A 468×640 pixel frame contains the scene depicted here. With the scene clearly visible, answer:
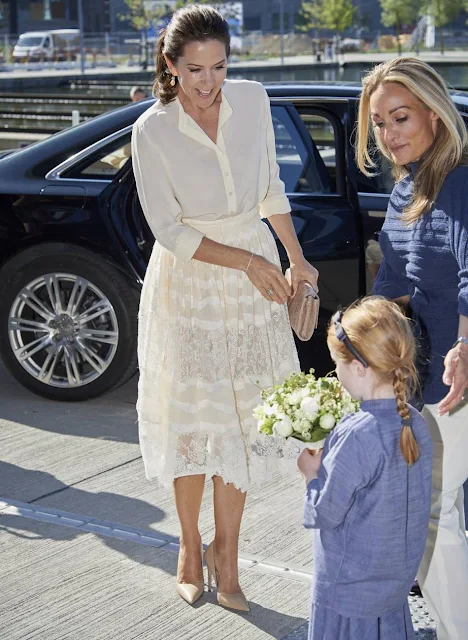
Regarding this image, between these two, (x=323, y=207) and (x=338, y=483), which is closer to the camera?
(x=338, y=483)

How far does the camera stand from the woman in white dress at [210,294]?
11.8 ft

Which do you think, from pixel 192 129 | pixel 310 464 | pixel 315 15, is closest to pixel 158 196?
pixel 192 129

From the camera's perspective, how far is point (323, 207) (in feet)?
18.4

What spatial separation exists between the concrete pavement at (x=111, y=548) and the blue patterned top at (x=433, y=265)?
93 cm

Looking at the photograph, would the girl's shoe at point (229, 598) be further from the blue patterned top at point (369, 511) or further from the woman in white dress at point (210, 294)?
the blue patterned top at point (369, 511)

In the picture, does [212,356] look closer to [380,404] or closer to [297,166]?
[380,404]

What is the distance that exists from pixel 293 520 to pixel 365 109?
187 centimetres

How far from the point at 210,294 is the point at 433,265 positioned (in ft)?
2.79

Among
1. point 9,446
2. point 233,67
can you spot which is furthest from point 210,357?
point 233,67

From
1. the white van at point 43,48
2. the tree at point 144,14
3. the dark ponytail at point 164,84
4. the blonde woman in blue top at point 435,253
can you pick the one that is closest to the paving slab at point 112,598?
the blonde woman in blue top at point 435,253

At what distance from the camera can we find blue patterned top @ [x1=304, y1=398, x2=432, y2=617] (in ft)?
8.90

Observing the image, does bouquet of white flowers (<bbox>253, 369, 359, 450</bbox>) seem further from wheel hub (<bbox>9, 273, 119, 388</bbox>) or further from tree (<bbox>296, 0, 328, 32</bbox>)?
tree (<bbox>296, 0, 328, 32</bbox>)

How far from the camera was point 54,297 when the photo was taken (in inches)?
238

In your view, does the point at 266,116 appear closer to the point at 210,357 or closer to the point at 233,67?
the point at 210,357
